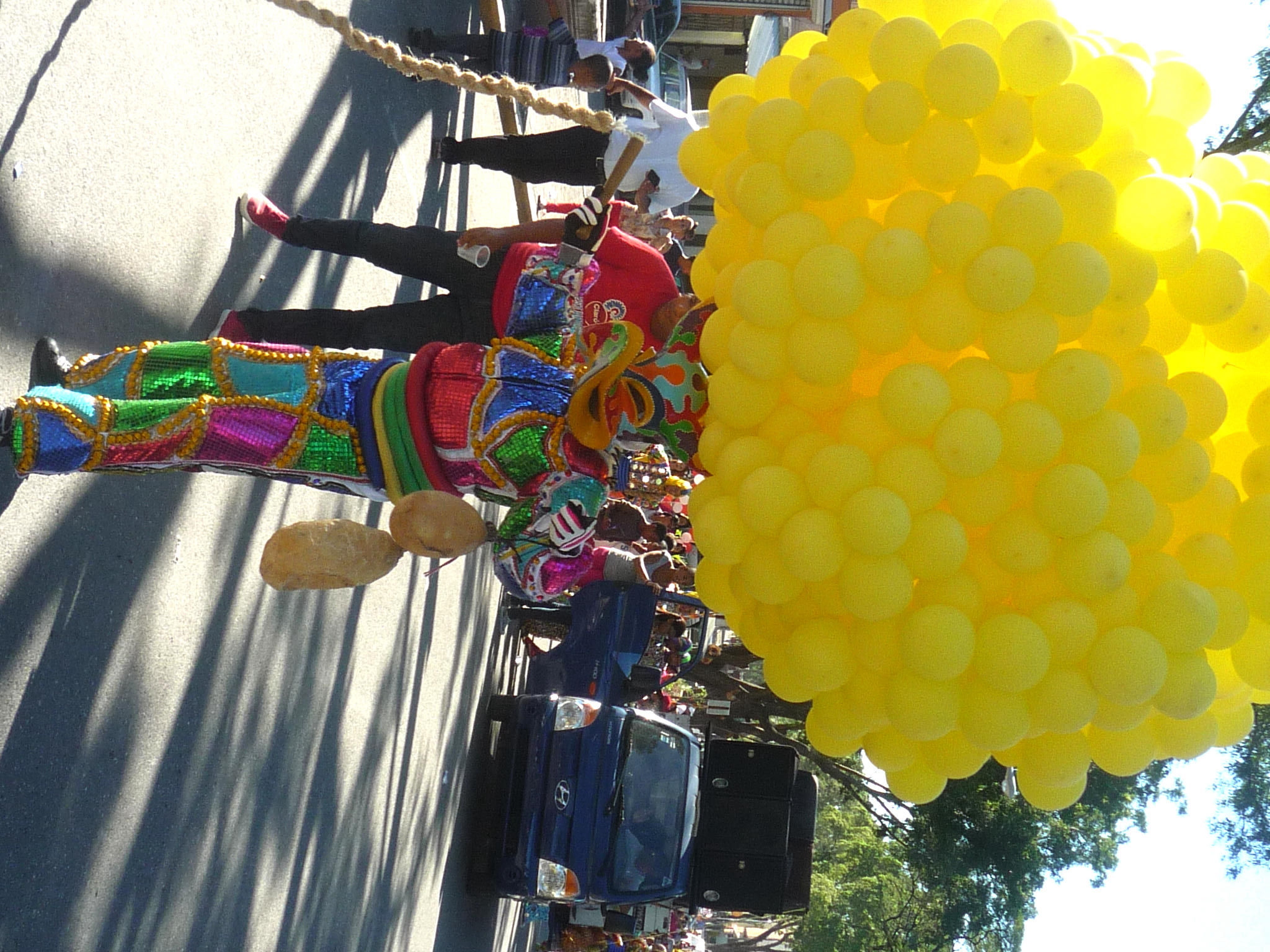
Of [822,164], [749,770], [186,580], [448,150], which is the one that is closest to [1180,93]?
[822,164]

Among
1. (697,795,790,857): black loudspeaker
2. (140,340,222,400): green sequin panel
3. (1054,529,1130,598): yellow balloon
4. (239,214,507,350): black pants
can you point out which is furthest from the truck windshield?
(1054,529,1130,598): yellow balloon

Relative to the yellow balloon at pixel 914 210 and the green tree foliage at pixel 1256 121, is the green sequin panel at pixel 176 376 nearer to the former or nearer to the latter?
the yellow balloon at pixel 914 210

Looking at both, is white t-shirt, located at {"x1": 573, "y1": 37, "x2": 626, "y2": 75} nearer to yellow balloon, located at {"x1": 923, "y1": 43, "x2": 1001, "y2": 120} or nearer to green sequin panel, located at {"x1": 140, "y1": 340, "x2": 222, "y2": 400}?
green sequin panel, located at {"x1": 140, "y1": 340, "x2": 222, "y2": 400}

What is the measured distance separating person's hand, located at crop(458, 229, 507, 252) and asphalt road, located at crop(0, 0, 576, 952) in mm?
1124

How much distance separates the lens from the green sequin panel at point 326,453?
2.69m

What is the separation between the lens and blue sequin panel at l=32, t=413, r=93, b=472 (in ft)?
8.19

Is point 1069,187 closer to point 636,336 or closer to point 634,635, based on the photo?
point 636,336

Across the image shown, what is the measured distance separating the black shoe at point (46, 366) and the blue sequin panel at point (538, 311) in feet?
4.37

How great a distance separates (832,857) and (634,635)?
7.47 m

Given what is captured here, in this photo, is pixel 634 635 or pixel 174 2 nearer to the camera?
pixel 174 2

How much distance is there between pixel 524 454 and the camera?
262cm

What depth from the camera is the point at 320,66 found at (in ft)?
15.6

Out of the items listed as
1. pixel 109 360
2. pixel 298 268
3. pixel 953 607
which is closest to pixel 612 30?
pixel 298 268

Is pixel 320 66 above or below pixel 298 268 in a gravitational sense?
above
